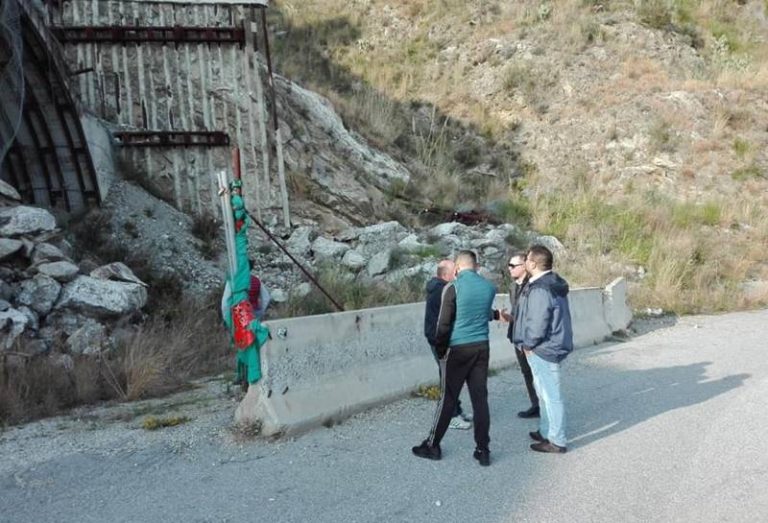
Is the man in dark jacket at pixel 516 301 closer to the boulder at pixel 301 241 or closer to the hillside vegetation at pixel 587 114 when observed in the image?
the hillside vegetation at pixel 587 114

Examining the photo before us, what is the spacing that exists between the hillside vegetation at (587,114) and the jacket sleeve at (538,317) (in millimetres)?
10345

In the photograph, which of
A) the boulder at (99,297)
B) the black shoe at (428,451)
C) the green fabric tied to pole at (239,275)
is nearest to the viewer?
the black shoe at (428,451)

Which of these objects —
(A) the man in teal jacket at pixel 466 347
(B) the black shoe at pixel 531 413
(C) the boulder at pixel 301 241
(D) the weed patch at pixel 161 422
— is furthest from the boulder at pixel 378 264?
(A) the man in teal jacket at pixel 466 347

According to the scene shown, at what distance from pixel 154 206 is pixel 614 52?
67.8ft

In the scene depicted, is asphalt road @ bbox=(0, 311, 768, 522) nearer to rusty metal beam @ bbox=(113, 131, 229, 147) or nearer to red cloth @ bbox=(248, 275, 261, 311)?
red cloth @ bbox=(248, 275, 261, 311)

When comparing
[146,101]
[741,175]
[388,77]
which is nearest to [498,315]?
[146,101]

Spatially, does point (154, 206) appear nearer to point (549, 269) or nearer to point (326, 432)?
point (326, 432)

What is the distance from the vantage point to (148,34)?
17344 millimetres

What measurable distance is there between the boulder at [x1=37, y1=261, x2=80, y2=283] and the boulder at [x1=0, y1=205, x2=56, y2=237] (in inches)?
32.1

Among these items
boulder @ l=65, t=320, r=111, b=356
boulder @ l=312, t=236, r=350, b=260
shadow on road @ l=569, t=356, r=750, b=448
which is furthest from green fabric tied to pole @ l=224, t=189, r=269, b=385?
boulder @ l=312, t=236, r=350, b=260

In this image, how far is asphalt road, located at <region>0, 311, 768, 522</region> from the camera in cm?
486

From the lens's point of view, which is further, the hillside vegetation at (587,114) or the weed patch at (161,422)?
the hillside vegetation at (587,114)

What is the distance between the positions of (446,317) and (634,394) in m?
3.59

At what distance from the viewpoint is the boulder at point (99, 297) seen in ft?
34.6
